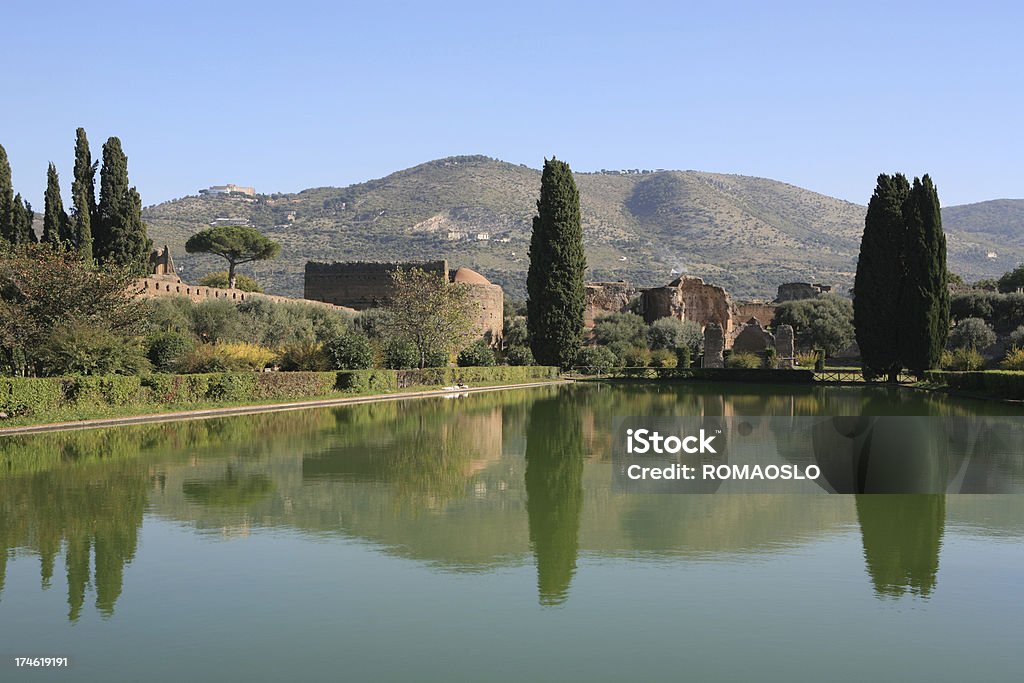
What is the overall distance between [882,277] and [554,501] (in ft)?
116

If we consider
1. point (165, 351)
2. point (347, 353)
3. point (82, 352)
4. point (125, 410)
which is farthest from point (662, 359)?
point (125, 410)

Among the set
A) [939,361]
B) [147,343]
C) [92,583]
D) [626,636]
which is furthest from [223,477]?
[939,361]

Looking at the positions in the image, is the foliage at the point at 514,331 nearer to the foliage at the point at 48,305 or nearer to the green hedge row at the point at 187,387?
the green hedge row at the point at 187,387

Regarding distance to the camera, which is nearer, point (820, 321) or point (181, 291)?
point (181, 291)

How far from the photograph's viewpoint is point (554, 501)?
11.8 metres

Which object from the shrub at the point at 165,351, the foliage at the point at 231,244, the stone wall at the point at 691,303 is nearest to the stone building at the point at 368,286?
the foliage at the point at 231,244

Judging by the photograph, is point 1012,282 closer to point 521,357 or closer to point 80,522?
point 521,357

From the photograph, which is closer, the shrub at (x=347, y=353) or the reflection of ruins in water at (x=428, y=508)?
the reflection of ruins in water at (x=428, y=508)

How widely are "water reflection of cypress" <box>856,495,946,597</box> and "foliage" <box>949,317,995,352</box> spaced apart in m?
48.5

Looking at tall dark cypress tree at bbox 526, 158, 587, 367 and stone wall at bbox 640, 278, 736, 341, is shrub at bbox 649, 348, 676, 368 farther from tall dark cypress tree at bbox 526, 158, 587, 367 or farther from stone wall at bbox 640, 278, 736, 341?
stone wall at bbox 640, 278, 736, 341

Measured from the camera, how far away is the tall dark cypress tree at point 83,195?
32.1 metres

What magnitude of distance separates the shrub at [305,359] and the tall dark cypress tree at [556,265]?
15.4m

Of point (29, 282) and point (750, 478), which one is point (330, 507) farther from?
point (29, 282)

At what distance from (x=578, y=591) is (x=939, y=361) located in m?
39.9
